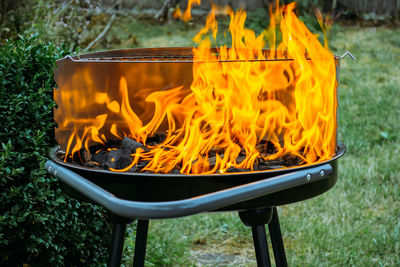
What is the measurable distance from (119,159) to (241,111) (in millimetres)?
434

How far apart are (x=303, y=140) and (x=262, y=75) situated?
10.2 inches

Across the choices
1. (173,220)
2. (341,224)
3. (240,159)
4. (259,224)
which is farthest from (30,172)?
(341,224)

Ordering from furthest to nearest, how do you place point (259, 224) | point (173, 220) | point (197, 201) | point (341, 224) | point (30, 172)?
point (173, 220) < point (341, 224) < point (30, 172) < point (259, 224) < point (197, 201)

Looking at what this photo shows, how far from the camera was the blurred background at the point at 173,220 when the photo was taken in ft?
6.83

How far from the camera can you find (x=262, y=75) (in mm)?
1827

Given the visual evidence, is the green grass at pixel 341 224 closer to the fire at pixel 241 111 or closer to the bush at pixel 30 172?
the bush at pixel 30 172

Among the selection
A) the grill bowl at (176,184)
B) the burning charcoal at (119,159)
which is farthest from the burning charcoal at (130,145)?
the grill bowl at (176,184)

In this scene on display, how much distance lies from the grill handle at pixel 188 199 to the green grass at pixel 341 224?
1363mm

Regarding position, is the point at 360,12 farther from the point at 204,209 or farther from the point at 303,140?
the point at 204,209

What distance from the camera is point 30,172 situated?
2086mm

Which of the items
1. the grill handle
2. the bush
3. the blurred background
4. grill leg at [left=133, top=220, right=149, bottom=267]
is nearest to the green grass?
the blurred background

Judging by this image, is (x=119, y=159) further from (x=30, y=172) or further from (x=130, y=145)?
(x=30, y=172)

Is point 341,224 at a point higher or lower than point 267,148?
lower

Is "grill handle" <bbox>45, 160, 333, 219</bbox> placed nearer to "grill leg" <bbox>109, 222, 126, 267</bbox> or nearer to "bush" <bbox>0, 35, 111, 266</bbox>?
"grill leg" <bbox>109, 222, 126, 267</bbox>
